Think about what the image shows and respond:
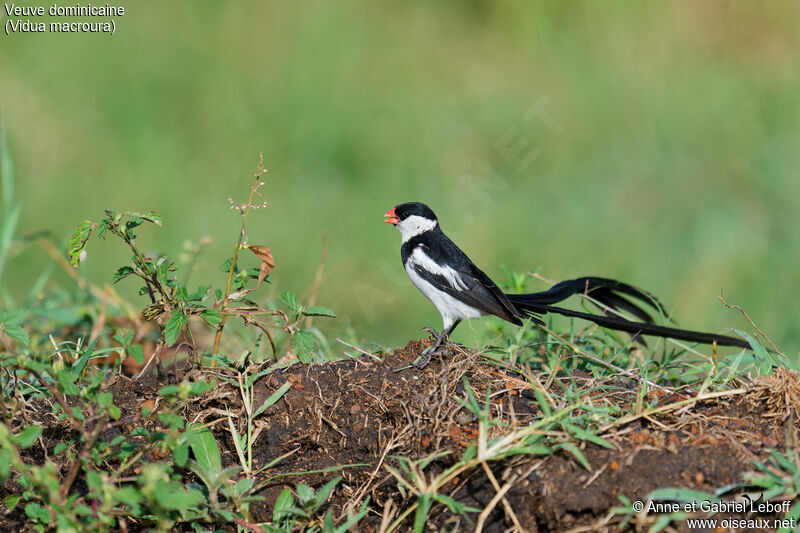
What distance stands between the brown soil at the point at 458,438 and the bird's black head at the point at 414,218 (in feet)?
3.48

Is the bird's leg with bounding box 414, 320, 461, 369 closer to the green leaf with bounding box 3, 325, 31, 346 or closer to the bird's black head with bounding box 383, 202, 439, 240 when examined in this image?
the bird's black head with bounding box 383, 202, 439, 240

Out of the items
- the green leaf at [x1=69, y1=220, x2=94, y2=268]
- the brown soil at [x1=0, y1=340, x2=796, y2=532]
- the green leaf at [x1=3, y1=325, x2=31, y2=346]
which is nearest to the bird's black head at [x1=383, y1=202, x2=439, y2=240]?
the brown soil at [x1=0, y1=340, x2=796, y2=532]

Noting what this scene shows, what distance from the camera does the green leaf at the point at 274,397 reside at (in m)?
2.86

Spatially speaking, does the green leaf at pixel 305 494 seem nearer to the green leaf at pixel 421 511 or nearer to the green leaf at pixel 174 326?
the green leaf at pixel 421 511

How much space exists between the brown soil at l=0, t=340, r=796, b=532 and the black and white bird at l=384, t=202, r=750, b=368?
1.18ft

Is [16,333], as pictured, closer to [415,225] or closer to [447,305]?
[447,305]

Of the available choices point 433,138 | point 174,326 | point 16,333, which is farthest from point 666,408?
point 433,138

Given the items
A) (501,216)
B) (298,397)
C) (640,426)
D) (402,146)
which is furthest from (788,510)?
(402,146)

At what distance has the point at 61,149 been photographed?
24.2ft

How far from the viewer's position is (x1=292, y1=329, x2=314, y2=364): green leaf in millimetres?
2877

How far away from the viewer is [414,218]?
408cm

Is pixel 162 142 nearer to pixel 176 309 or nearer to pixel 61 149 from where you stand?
pixel 61 149

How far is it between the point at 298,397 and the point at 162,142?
513 cm

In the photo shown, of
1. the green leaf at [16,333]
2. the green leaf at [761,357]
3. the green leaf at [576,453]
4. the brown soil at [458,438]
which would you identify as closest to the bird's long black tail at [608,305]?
the green leaf at [761,357]
